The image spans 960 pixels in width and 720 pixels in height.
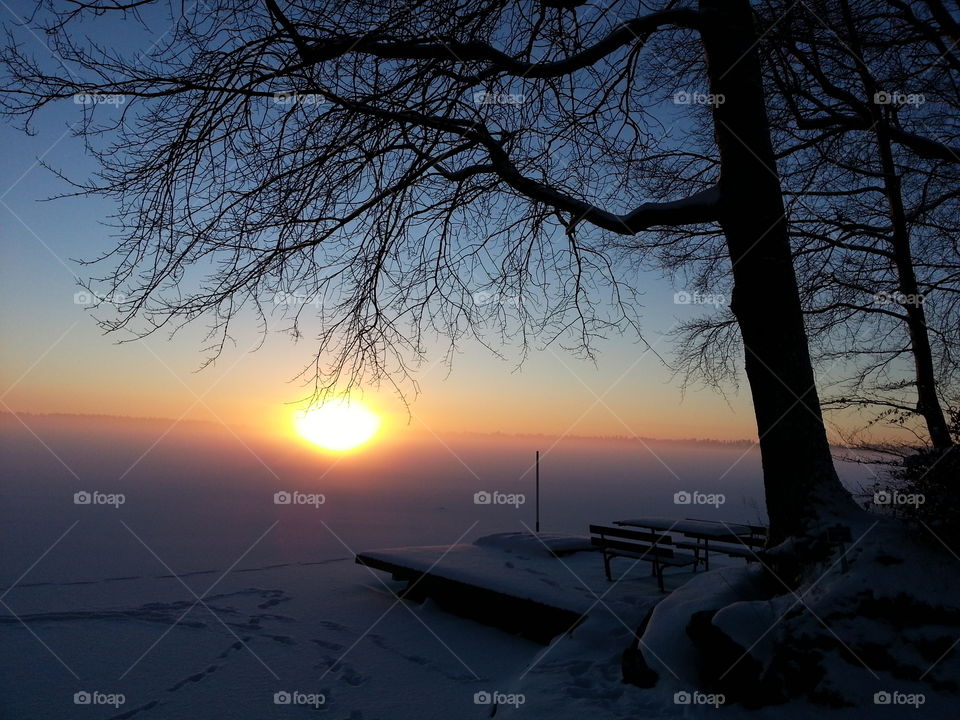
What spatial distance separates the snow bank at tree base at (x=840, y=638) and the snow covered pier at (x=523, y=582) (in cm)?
131

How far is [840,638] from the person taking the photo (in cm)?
469

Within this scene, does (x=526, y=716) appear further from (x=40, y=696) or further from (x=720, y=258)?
(x=720, y=258)

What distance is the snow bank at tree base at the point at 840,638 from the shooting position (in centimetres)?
432

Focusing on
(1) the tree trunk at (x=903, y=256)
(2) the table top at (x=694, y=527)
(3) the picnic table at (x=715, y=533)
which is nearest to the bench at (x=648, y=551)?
(3) the picnic table at (x=715, y=533)

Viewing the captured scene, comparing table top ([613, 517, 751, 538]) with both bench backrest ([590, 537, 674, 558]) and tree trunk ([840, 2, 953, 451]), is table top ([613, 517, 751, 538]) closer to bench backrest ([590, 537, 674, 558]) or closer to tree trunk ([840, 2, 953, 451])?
bench backrest ([590, 537, 674, 558])

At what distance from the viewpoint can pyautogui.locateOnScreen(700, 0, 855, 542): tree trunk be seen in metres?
5.84

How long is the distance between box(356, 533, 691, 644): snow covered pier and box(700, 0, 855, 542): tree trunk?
1.98 meters

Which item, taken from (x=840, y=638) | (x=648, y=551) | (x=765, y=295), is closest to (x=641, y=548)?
(x=648, y=551)

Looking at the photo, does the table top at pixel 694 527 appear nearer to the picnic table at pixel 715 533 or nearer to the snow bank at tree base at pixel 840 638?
the picnic table at pixel 715 533

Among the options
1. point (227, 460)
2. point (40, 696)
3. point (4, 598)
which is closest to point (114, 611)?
point (4, 598)

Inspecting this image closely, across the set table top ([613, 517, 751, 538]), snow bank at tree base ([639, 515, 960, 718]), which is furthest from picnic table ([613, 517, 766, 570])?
snow bank at tree base ([639, 515, 960, 718])

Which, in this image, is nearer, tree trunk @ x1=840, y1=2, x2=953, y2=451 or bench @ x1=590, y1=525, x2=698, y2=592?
tree trunk @ x1=840, y1=2, x2=953, y2=451

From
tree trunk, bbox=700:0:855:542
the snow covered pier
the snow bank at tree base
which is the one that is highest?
tree trunk, bbox=700:0:855:542

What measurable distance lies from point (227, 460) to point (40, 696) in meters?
41.6
